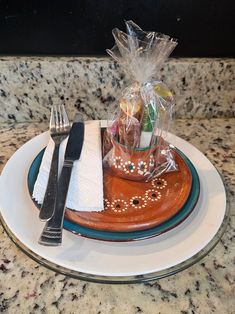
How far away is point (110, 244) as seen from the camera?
1.42 feet

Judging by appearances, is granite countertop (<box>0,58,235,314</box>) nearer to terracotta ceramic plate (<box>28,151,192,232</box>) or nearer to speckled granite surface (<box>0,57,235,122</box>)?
terracotta ceramic plate (<box>28,151,192,232</box>)

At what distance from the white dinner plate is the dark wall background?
272 millimetres

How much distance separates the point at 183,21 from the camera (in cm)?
64

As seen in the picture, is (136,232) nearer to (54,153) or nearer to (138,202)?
(138,202)

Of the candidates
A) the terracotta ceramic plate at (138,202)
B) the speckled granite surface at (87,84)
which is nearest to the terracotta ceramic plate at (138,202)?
the terracotta ceramic plate at (138,202)

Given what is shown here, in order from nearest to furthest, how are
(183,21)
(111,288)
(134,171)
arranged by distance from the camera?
1. (111,288)
2. (134,171)
3. (183,21)

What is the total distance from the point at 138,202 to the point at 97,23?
350mm

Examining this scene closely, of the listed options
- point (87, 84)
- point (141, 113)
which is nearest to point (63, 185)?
point (141, 113)

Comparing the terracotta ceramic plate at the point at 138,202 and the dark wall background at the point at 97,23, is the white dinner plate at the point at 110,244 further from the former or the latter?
the dark wall background at the point at 97,23

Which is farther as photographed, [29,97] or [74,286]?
[29,97]

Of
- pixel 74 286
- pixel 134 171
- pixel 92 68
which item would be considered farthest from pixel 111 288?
pixel 92 68

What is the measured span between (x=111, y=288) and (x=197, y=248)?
0.12m

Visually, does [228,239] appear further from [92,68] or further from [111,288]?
[92,68]

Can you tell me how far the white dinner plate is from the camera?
405mm
